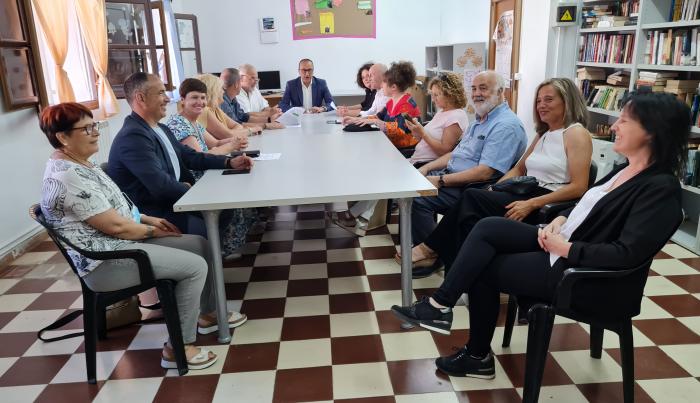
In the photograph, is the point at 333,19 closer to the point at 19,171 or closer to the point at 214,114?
the point at 214,114

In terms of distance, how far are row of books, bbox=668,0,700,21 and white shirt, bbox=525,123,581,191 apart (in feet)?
5.67

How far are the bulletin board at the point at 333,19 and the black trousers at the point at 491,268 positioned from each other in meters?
6.95

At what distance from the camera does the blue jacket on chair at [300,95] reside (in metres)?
5.96

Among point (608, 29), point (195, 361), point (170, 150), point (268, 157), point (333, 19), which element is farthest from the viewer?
point (333, 19)

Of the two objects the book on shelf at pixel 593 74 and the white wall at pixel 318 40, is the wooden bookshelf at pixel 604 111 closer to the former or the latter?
the book on shelf at pixel 593 74

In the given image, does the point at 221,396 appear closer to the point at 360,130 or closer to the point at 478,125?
the point at 478,125

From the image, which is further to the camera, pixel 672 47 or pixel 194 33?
pixel 194 33

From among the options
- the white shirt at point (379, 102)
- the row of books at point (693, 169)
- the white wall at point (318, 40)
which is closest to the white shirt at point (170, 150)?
the white shirt at point (379, 102)

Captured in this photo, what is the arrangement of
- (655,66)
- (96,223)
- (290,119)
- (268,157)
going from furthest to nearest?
1. (290,119)
2. (655,66)
3. (268,157)
4. (96,223)

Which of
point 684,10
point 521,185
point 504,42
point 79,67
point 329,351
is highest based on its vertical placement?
point 684,10

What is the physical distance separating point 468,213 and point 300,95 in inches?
151

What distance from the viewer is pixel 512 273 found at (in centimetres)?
179

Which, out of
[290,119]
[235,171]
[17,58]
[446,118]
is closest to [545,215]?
[446,118]

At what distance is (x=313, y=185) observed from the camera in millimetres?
2369
